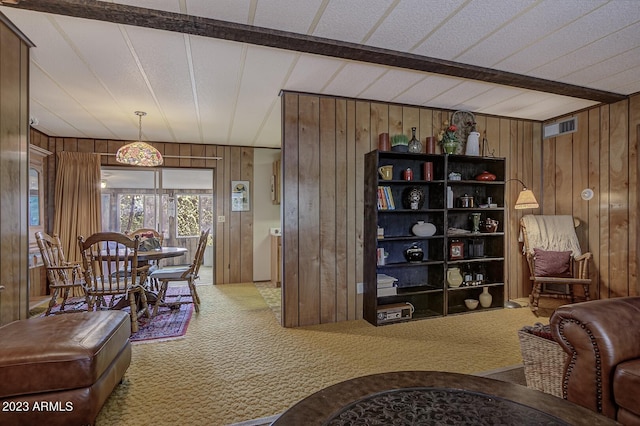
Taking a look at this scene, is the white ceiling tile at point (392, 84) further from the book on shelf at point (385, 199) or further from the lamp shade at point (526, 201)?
the lamp shade at point (526, 201)

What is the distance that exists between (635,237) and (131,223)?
8.01 m

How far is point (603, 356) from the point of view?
61.7 inches

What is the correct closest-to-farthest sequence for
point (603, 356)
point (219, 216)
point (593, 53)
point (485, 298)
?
point (603, 356) → point (593, 53) → point (485, 298) → point (219, 216)

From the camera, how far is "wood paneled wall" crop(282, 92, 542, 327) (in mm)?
3373

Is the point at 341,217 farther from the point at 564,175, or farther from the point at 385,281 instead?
the point at 564,175

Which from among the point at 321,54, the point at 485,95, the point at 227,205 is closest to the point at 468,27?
the point at 321,54

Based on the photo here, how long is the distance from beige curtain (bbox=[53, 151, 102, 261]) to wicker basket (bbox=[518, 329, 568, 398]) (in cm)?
560

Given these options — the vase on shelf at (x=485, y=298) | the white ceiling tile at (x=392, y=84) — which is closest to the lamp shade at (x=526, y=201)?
the vase on shelf at (x=485, y=298)

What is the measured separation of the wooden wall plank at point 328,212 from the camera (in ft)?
11.5

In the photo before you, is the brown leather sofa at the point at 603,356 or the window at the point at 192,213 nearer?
the brown leather sofa at the point at 603,356

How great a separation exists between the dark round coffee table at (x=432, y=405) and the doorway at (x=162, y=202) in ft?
15.8

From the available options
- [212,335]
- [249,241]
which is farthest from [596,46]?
[249,241]

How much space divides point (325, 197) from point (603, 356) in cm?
250

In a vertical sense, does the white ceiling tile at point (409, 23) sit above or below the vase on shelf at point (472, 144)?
above
